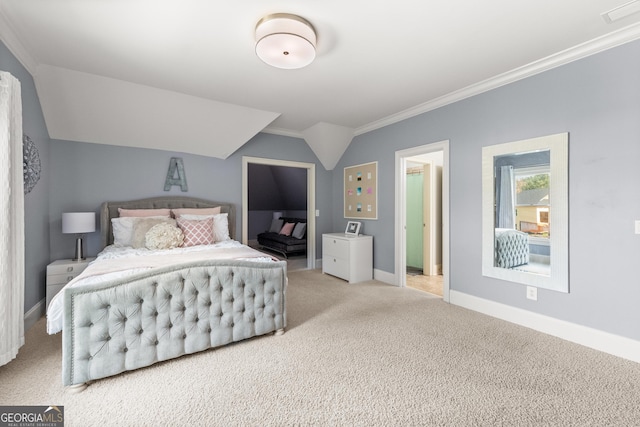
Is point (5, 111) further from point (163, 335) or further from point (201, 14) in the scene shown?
point (163, 335)

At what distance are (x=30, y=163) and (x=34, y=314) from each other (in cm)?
143

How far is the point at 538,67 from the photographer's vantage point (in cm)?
255

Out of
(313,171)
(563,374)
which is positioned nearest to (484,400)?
(563,374)

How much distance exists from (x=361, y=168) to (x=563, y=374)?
3.42 meters

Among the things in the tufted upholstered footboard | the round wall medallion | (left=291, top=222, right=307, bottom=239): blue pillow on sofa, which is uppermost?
the round wall medallion

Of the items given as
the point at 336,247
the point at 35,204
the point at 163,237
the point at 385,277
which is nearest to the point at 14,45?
the point at 35,204

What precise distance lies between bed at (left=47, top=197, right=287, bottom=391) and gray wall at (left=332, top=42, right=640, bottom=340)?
2327mm

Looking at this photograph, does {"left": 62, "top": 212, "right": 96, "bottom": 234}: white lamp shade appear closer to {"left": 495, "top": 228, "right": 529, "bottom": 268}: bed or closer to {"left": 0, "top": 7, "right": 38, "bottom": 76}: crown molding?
{"left": 0, "top": 7, "right": 38, "bottom": 76}: crown molding

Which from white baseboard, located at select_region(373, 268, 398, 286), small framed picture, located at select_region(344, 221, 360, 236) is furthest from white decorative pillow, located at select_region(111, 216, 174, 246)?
white baseboard, located at select_region(373, 268, 398, 286)

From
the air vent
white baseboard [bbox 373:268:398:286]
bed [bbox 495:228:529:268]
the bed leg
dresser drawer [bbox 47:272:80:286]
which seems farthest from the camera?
white baseboard [bbox 373:268:398:286]

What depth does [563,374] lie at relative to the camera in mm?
→ 1900

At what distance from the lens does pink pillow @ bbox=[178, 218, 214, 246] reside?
3.24 m

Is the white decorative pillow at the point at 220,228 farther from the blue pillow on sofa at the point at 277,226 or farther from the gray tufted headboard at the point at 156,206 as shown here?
the blue pillow on sofa at the point at 277,226

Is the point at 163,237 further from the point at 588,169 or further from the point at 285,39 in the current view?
the point at 588,169
